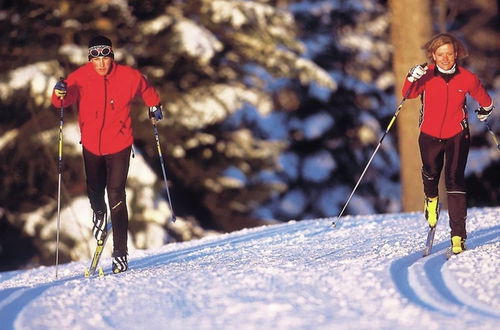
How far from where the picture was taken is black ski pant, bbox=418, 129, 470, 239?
8.02 meters

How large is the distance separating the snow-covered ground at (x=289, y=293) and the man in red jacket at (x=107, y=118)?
25.4 inches

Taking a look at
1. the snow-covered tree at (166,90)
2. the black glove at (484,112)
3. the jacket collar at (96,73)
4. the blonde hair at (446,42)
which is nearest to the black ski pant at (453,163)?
the black glove at (484,112)

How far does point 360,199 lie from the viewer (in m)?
23.0

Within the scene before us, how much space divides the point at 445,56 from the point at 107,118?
9.00ft

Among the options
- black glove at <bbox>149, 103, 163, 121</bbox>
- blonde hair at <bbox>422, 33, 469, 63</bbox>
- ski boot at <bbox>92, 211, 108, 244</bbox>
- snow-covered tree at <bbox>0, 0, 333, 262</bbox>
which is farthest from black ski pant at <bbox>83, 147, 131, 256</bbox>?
snow-covered tree at <bbox>0, 0, 333, 262</bbox>

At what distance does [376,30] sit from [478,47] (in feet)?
8.15

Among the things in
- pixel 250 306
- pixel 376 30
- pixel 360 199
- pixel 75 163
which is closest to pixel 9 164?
pixel 75 163

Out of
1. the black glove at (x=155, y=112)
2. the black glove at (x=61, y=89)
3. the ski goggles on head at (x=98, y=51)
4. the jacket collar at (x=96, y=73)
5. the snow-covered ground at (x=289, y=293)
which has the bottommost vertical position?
the snow-covered ground at (x=289, y=293)

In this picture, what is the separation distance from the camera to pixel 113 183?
825cm

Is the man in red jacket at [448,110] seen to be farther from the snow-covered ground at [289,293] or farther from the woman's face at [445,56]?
the snow-covered ground at [289,293]

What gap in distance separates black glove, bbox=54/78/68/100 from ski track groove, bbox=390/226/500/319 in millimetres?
2899

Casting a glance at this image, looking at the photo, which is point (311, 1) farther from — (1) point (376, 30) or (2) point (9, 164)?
(2) point (9, 164)

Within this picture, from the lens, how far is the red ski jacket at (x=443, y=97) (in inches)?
313

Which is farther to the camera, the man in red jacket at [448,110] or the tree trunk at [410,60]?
the tree trunk at [410,60]
